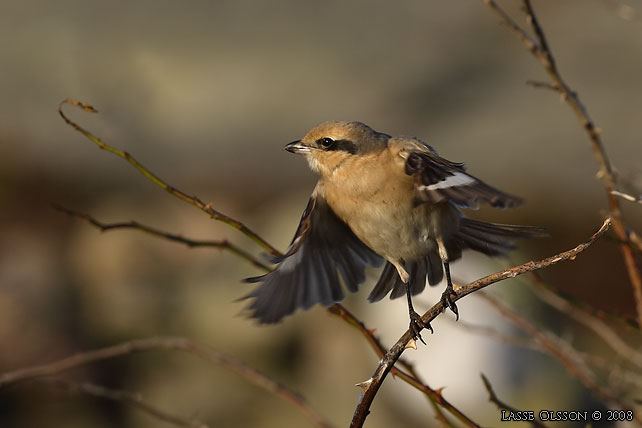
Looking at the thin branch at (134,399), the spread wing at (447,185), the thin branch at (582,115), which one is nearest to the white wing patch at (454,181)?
the spread wing at (447,185)

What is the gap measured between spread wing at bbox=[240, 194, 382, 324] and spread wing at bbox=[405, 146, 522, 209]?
372mm

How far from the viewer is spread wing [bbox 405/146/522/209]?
166 centimetres

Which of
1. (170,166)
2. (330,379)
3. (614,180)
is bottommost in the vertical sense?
(614,180)

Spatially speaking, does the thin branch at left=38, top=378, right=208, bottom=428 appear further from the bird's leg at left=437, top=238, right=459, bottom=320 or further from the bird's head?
the bird's head

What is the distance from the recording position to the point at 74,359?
6.97 feet

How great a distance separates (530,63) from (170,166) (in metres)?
3.32

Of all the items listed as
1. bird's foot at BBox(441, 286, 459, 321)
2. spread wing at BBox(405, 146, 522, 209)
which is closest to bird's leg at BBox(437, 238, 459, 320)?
bird's foot at BBox(441, 286, 459, 321)

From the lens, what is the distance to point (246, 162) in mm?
7234

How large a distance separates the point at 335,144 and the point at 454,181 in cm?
55

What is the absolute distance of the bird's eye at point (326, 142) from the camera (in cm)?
234

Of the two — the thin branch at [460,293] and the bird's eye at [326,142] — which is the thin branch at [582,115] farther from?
the bird's eye at [326,142]

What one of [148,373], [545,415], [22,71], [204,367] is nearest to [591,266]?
[204,367]

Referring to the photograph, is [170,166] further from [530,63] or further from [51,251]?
[530,63]

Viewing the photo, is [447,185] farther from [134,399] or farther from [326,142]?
[134,399]
